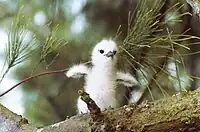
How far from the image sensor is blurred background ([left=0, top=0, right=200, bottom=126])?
656mm

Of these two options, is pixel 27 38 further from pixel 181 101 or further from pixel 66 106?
pixel 181 101

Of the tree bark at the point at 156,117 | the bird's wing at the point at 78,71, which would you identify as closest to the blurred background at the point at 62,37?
the bird's wing at the point at 78,71

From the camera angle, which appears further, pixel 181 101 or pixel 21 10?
pixel 21 10

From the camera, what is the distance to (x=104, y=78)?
55 cm

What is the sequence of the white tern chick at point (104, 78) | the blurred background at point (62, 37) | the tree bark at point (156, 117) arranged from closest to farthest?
1. the tree bark at point (156, 117)
2. the white tern chick at point (104, 78)
3. the blurred background at point (62, 37)

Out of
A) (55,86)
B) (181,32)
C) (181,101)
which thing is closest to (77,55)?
(55,86)

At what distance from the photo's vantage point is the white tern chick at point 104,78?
0.54m

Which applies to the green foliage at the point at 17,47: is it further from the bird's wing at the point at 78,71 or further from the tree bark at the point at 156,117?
the tree bark at the point at 156,117

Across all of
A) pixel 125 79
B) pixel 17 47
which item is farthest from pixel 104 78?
pixel 17 47

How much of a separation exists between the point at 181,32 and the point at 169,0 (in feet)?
0.20

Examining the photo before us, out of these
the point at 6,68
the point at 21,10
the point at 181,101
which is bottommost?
the point at 181,101

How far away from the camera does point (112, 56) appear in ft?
1.79

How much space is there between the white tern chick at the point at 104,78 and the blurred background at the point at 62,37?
0.07 metres

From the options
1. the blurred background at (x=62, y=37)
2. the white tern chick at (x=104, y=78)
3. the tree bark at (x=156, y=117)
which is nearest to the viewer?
the tree bark at (x=156, y=117)
